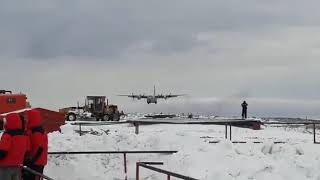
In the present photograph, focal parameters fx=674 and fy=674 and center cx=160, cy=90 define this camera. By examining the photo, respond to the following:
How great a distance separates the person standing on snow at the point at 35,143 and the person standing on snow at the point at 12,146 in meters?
0.39

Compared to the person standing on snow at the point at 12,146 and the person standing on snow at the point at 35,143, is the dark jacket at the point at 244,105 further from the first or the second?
the person standing on snow at the point at 12,146

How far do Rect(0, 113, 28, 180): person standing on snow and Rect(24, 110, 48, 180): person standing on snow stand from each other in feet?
1.28

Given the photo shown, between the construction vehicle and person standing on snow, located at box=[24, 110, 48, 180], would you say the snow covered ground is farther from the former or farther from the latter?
the construction vehicle

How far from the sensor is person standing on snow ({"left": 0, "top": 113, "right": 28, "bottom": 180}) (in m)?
10.7

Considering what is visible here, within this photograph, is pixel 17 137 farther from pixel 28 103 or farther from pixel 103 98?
pixel 103 98

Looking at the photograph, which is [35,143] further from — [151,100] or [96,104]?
[151,100]

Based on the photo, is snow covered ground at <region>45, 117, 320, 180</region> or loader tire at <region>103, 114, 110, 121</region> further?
loader tire at <region>103, 114, 110, 121</region>

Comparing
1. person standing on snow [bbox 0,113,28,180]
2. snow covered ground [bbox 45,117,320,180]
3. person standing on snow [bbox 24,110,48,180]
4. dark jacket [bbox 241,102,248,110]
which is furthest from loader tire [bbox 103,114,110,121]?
person standing on snow [bbox 0,113,28,180]

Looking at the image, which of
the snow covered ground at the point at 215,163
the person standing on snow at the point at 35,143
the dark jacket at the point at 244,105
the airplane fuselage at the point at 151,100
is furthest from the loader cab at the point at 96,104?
the person standing on snow at the point at 35,143

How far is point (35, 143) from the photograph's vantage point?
448 inches

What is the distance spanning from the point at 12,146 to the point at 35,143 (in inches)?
27.8

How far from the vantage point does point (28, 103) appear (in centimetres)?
3809

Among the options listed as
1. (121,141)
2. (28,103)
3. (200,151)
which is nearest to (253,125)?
(28,103)

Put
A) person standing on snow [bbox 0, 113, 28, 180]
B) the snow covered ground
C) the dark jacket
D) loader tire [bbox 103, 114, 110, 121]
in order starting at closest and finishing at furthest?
person standing on snow [bbox 0, 113, 28, 180] < the snow covered ground < the dark jacket < loader tire [bbox 103, 114, 110, 121]
